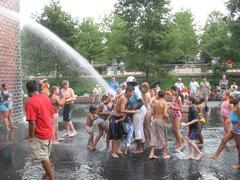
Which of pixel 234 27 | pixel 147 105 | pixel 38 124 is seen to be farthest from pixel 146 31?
pixel 38 124

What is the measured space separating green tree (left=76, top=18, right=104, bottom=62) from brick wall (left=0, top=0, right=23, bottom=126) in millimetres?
29316

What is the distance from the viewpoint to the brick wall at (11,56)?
13.6 m

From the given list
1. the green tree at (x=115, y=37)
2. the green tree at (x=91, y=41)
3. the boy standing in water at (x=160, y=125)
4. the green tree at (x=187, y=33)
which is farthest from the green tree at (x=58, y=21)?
the boy standing in water at (x=160, y=125)

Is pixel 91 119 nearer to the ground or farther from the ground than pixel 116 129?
farther from the ground

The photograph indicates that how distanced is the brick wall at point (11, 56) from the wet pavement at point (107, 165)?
3755mm

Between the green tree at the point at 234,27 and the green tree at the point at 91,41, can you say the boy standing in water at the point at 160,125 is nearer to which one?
the green tree at the point at 234,27

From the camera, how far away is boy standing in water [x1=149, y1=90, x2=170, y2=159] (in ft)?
29.0

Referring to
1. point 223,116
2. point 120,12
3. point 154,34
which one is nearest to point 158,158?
point 223,116

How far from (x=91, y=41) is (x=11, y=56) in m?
32.3

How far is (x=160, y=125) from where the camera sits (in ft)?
29.0

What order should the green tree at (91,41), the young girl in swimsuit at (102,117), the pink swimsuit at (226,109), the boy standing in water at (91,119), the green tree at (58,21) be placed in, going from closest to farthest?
the young girl in swimsuit at (102,117), the boy standing in water at (91,119), the pink swimsuit at (226,109), the green tree at (58,21), the green tree at (91,41)

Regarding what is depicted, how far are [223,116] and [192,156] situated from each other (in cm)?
250

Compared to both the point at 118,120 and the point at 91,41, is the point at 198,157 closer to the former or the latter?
the point at 118,120

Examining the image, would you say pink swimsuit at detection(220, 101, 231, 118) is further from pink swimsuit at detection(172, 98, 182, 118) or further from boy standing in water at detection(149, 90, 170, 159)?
boy standing in water at detection(149, 90, 170, 159)
